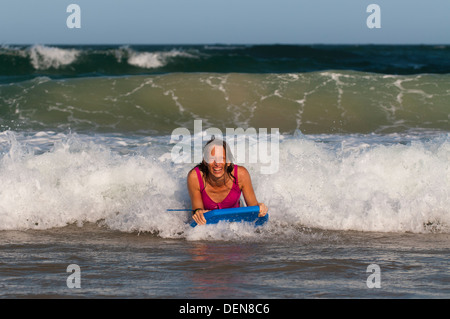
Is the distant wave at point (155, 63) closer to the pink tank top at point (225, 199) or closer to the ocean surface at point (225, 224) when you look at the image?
the ocean surface at point (225, 224)

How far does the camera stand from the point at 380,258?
4801mm

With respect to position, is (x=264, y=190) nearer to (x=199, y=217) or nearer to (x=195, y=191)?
(x=195, y=191)

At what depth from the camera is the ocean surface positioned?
422cm

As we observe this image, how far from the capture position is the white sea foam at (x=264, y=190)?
594 centimetres

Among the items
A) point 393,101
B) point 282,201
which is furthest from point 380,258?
point 393,101

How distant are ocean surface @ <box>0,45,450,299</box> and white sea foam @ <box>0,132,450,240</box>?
15 millimetres

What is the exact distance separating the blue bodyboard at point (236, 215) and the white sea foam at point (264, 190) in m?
0.10

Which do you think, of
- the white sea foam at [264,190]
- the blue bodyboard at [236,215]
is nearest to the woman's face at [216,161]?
the blue bodyboard at [236,215]

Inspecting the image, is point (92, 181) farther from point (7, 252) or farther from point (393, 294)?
point (393, 294)

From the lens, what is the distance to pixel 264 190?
6.46 m

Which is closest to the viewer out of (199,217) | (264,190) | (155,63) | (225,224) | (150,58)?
(199,217)

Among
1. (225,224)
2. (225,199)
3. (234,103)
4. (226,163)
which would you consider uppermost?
(234,103)

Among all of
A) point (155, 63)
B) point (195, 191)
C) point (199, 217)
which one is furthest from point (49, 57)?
point (199, 217)

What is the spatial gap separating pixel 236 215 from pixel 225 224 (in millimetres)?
191
